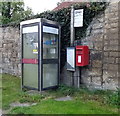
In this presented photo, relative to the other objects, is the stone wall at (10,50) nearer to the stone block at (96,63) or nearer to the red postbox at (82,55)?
the red postbox at (82,55)

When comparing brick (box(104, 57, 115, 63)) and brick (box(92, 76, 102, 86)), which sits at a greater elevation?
brick (box(104, 57, 115, 63))

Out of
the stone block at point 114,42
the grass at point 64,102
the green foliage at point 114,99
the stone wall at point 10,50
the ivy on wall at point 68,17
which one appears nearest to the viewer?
the grass at point 64,102

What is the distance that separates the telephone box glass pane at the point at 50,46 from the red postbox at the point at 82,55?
862mm

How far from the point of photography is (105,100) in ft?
13.0

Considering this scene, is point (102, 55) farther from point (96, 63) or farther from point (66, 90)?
point (66, 90)

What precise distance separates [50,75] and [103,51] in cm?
182

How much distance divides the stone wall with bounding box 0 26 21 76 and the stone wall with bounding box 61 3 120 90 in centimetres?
356

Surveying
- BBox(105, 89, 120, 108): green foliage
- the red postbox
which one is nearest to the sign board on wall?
the red postbox

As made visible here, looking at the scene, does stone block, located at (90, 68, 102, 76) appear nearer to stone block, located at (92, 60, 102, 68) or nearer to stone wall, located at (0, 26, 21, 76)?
stone block, located at (92, 60, 102, 68)

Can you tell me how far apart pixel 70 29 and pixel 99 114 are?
2963mm

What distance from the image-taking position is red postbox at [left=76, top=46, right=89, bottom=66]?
4.68 metres

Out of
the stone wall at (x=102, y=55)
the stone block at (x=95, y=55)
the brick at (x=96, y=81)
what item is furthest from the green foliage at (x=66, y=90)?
the stone block at (x=95, y=55)

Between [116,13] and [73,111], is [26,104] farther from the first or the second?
[116,13]

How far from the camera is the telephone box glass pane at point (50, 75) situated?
196 inches
